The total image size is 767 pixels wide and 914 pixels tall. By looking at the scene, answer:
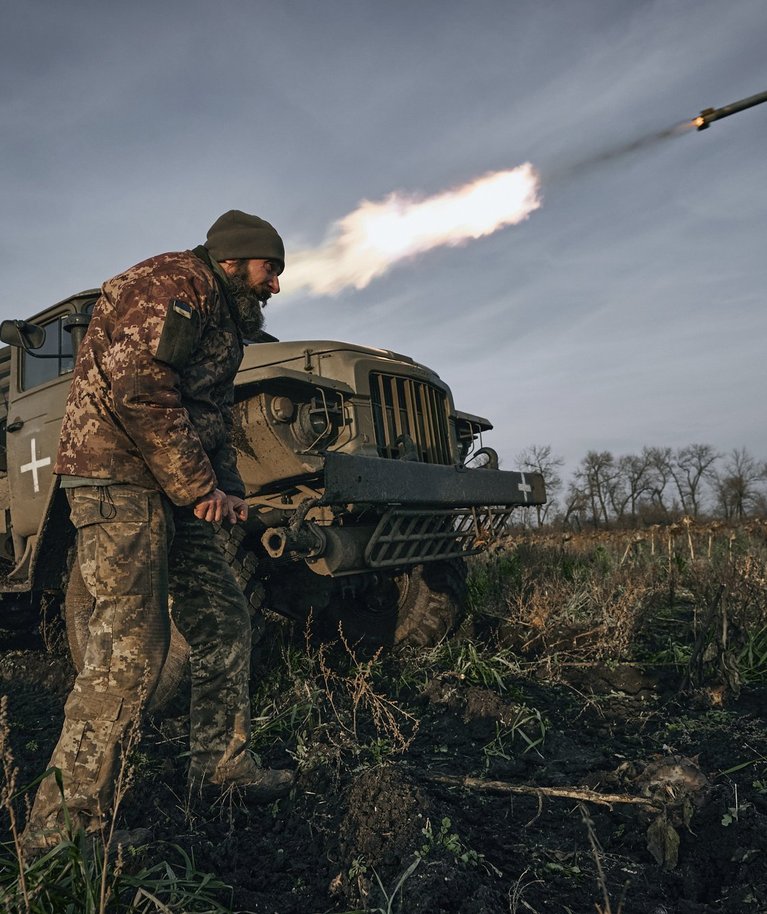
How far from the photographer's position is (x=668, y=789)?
8.73 ft

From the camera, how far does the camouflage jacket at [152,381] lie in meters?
2.48

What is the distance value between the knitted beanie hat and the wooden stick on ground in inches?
82.7

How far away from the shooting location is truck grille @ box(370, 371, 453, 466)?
15.8 feet

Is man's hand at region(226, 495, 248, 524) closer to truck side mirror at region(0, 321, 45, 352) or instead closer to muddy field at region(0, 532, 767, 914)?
muddy field at region(0, 532, 767, 914)

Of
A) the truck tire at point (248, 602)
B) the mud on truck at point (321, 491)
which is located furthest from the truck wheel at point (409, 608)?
the truck tire at point (248, 602)

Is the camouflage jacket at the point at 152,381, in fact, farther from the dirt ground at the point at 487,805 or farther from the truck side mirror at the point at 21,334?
the truck side mirror at the point at 21,334

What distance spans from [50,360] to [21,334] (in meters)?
0.80

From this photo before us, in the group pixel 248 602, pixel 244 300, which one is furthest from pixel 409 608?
pixel 244 300

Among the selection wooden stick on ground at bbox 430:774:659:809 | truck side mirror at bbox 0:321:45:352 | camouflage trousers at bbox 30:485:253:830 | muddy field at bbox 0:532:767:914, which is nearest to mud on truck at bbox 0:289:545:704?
truck side mirror at bbox 0:321:45:352

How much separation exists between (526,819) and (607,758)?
756 millimetres

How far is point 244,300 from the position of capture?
116 inches

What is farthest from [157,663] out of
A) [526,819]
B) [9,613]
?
[9,613]

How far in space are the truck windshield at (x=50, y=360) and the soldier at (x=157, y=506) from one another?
8.83 feet

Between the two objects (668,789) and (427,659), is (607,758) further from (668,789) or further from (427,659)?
(427,659)
